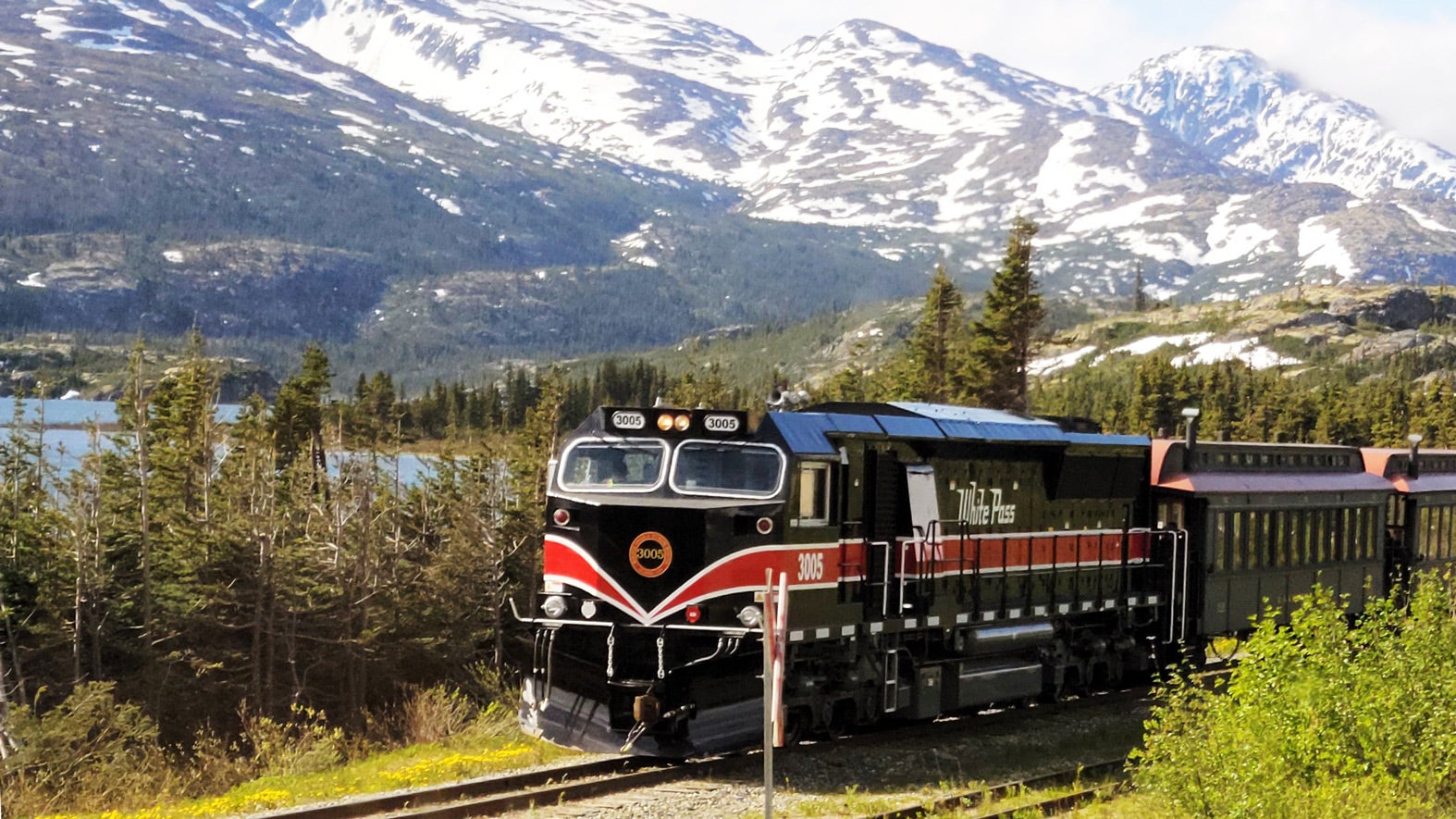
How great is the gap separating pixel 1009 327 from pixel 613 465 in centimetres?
5843

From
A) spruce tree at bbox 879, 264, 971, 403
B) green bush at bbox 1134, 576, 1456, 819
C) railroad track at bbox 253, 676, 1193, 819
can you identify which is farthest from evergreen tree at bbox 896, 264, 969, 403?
green bush at bbox 1134, 576, 1456, 819

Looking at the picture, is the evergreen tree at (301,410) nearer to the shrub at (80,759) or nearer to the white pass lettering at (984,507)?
the shrub at (80,759)

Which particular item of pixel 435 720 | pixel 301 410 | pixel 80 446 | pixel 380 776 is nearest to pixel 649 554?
pixel 380 776

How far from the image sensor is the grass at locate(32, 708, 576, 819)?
1822 centimetres

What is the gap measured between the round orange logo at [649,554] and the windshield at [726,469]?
0.72m

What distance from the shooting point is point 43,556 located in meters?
46.5

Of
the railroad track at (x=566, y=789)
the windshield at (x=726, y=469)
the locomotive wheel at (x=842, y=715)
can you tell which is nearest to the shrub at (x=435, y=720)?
the railroad track at (x=566, y=789)

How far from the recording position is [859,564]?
21328 millimetres

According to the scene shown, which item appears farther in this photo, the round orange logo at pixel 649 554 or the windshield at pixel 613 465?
the windshield at pixel 613 465

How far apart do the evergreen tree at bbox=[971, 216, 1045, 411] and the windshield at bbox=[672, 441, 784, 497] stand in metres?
57.8

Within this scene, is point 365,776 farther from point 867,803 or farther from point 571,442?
point 867,803

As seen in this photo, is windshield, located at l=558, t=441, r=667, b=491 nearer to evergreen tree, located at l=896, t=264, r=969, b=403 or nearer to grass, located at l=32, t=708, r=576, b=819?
grass, located at l=32, t=708, r=576, b=819

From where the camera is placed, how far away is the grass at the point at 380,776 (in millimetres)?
18219

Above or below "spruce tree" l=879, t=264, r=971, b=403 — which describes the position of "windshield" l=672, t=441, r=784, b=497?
below
